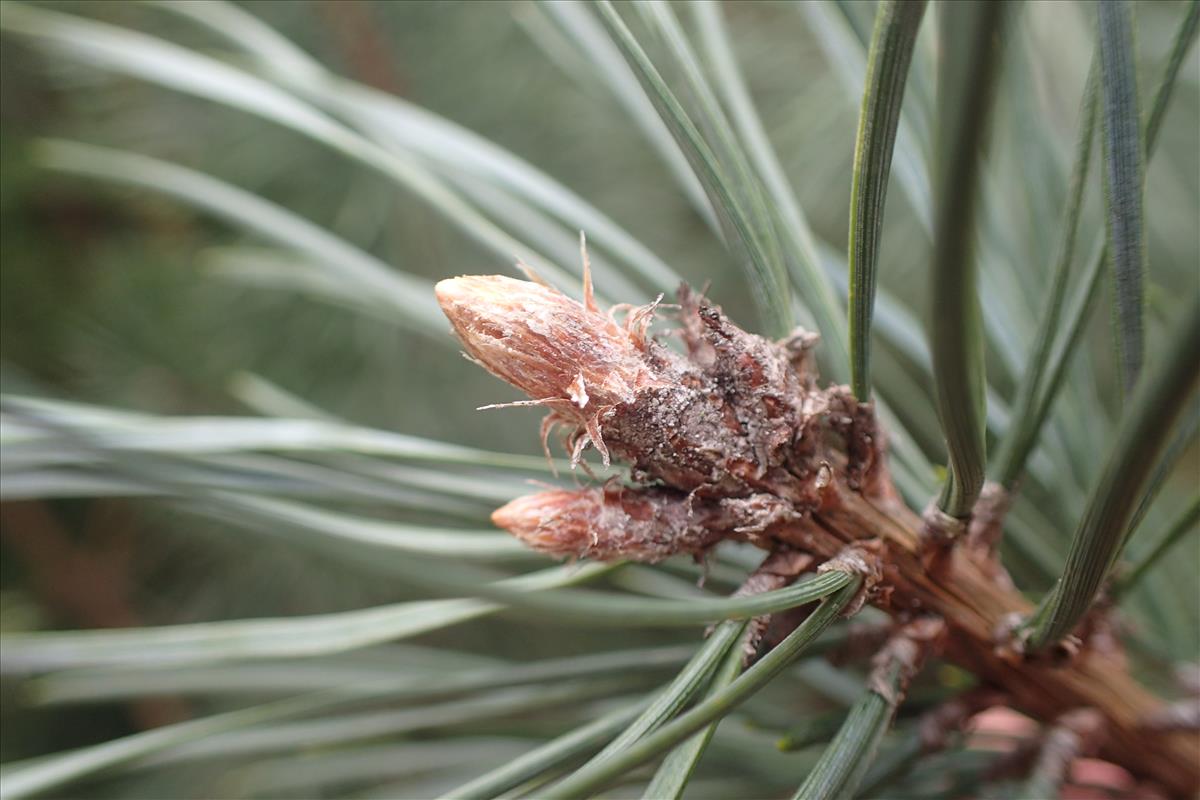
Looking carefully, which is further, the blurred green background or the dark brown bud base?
the blurred green background

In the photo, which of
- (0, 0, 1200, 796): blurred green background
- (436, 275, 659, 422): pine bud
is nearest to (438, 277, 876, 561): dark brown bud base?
(436, 275, 659, 422): pine bud

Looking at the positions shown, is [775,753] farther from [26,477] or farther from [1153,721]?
[26,477]

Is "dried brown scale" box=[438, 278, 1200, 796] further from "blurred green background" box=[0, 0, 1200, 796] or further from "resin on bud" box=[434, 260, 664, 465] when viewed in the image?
"blurred green background" box=[0, 0, 1200, 796]

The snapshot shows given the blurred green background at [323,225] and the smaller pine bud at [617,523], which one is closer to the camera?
the smaller pine bud at [617,523]

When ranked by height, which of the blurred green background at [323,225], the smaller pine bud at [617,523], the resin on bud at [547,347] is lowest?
the smaller pine bud at [617,523]

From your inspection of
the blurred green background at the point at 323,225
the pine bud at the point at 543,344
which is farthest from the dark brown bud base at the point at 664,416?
the blurred green background at the point at 323,225

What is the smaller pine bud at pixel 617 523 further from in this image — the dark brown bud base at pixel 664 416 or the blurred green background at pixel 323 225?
the blurred green background at pixel 323 225

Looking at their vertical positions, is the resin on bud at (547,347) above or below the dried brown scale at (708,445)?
above

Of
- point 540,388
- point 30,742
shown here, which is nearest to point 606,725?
point 540,388
